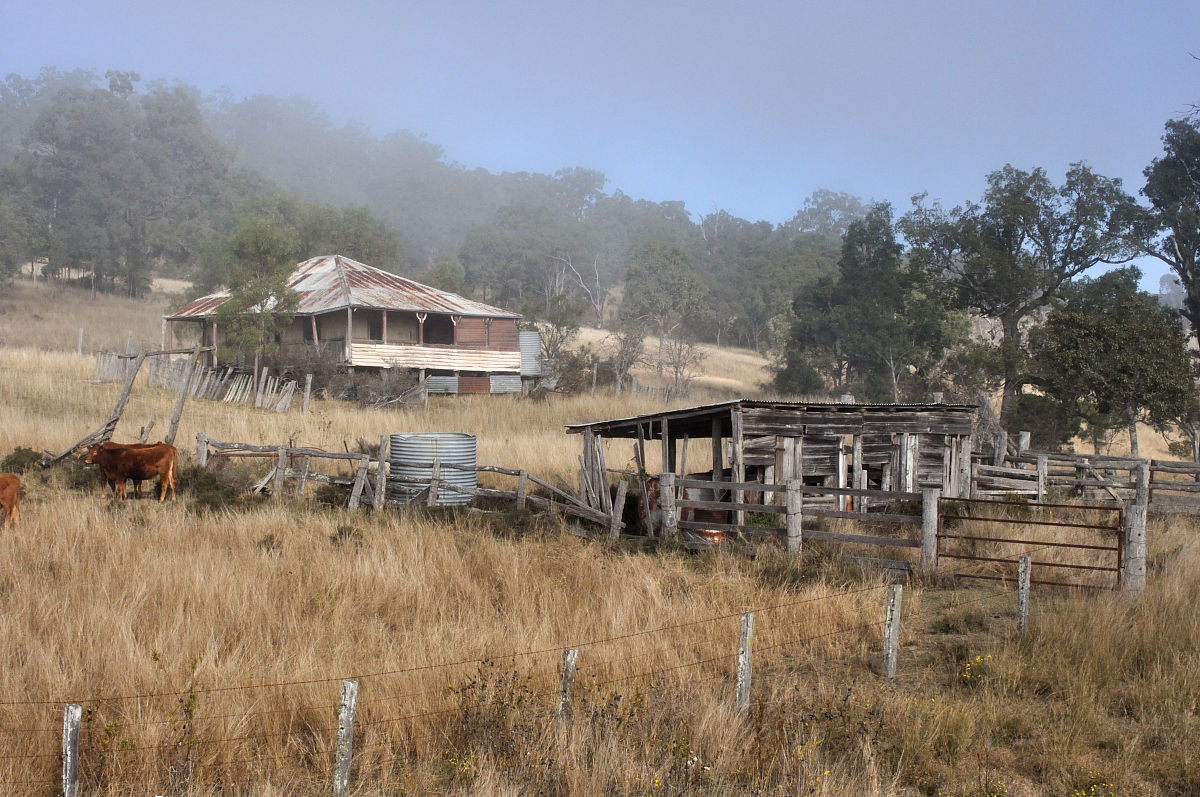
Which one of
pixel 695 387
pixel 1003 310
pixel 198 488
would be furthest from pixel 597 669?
pixel 695 387

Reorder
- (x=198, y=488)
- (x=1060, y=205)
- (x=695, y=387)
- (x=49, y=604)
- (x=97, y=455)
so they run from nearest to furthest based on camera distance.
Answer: (x=49, y=604) → (x=97, y=455) → (x=198, y=488) → (x=1060, y=205) → (x=695, y=387)

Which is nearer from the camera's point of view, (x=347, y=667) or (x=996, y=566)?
(x=347, y=667)

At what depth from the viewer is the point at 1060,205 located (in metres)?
39.4

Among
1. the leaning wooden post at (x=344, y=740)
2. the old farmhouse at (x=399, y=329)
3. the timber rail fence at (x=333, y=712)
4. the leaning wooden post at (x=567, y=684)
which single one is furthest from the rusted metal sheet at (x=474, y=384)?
the leaning wooden post at (x=344, y=740)

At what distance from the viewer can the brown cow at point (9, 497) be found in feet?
40.3

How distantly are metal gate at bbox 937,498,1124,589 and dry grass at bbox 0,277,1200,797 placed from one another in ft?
1.81

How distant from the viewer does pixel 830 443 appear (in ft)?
53.6

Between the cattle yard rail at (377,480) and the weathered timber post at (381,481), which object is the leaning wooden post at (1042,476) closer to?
the cattle yard rail at (377,480)

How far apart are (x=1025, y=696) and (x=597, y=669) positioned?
11.3 ft

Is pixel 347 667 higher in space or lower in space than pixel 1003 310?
lower

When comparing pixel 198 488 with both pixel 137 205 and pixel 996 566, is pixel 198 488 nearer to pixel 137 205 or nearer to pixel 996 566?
pixel 996 566

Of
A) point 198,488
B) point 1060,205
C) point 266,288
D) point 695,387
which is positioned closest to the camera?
point 198,488

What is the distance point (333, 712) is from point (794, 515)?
6.97m

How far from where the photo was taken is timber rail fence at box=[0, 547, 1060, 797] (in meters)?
5.70
